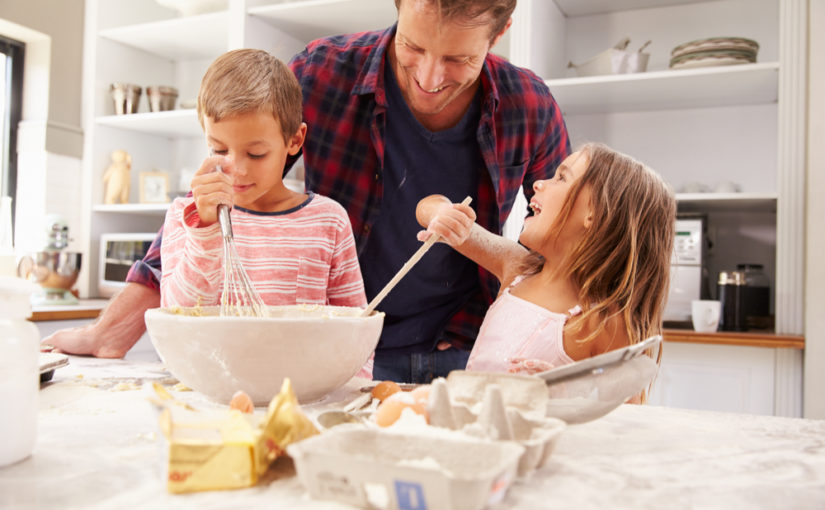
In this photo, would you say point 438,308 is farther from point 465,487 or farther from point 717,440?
point 465,487

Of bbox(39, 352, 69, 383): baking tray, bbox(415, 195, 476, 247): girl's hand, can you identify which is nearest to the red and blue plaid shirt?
bbox(415, 195, 476, 247): girl's hand

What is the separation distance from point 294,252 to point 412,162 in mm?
355

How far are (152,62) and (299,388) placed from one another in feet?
10.3

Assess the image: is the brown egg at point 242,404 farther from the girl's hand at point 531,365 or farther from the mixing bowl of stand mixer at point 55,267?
the mixing bowl of stand mixer at point 55,267

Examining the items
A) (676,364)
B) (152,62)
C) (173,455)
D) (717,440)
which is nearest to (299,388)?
(173,455)

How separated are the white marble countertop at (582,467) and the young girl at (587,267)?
45cm

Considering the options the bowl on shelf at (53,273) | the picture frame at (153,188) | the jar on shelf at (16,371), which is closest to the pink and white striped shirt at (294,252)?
the jar on shelf at (16,371)

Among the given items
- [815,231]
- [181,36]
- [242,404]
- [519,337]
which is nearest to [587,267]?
[519,337]

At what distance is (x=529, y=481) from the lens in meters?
0.47

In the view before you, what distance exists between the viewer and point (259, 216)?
1.18 metres

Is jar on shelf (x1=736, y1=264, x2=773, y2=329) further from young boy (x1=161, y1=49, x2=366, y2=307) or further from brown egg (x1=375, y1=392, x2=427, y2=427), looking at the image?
brown egg (x1=375, y1=392, x2=427, y2=427)

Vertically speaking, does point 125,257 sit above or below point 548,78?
below

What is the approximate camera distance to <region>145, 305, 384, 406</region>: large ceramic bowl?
→ 1.98 feet

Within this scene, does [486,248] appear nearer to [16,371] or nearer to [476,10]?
[476,10]
